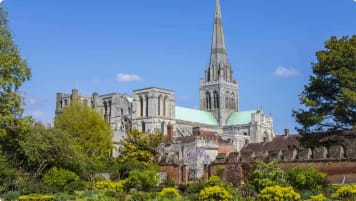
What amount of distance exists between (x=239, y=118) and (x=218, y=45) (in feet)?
67.2

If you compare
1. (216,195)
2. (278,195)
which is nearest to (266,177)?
(278,195)

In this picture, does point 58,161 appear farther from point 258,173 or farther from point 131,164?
point 258,173

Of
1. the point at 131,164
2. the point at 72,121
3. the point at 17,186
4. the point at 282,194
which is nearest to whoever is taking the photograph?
the point at 282,194

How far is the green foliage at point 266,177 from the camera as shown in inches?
898

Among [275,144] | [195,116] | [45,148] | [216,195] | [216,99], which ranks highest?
[216,99]

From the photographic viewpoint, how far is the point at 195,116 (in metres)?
126

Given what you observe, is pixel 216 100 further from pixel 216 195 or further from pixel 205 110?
pixel 216 195

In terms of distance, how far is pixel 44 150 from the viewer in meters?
30.9

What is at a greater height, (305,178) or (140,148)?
(140,148)

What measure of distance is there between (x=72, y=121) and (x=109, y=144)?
5.16 metres

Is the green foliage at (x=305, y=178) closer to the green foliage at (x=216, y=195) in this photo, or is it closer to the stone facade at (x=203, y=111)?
the green foliage at (x=216, y=195)

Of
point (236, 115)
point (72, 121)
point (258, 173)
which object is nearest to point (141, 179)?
point (258, 173)

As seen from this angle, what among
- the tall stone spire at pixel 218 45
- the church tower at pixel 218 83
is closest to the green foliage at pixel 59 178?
the church tower at pixel 218 83

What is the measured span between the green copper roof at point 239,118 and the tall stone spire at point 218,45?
1404 cm
